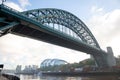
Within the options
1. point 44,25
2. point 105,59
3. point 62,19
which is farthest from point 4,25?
point 105,59

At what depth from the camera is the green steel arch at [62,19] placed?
3171cm

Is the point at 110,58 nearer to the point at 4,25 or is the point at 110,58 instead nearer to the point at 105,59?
the point at 105,59

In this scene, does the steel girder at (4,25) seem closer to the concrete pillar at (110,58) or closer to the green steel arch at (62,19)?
the green steel arch at (62,19)

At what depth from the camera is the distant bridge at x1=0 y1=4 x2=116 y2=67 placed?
22031mm

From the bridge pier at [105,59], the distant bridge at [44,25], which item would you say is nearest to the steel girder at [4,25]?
the distant bridge at [44,25]

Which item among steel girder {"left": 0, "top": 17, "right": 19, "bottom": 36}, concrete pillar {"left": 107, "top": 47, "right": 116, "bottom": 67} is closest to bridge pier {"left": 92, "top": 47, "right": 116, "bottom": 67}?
concrete pillar {"left": 107, "top": 47, "right": 116, "bottom": 67}

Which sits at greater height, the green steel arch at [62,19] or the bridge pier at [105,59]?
the green steel arch at [62,19]

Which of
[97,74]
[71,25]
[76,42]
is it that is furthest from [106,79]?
[71,25]

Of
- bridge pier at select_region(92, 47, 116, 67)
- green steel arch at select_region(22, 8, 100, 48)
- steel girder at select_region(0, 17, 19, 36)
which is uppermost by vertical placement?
green steel arch at select_region(22, 8, 100, 48)

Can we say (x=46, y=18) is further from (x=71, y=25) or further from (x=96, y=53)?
(x=96, y=53)

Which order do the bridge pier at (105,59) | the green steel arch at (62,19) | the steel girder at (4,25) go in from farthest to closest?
the bridge pier at (105,59)
the green steel arch at (62,19)
the steel girder at (4,25)

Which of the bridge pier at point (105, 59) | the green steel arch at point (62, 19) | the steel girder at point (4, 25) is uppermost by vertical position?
the green steel arch at point (62, 19)

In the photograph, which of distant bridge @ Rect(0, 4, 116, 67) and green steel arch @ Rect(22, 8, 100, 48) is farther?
green steel arch @ Rect(22, 8, 100, 48)

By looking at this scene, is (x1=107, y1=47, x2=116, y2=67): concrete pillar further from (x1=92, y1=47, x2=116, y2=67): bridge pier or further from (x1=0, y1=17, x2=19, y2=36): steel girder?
(x1=0, y1=17, x2=19, y2=36): steel girder
